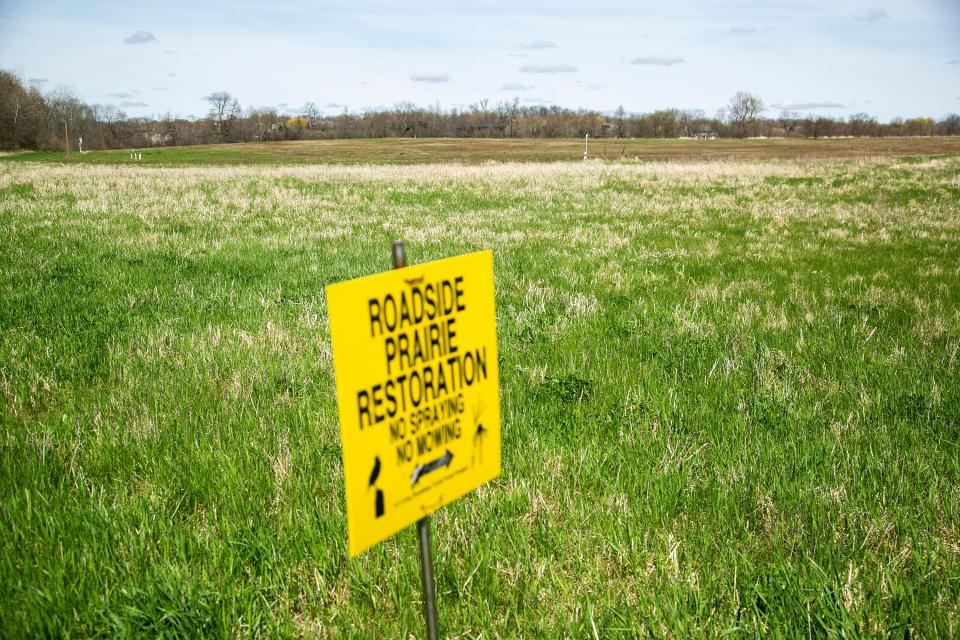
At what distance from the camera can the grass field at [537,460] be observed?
2.64 metres

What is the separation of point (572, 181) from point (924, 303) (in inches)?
767

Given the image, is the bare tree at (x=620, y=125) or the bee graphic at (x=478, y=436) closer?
the bee graphic at (x=478, y=436)

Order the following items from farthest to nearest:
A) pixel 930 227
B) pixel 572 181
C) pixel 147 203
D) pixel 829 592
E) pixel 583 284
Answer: pixel 572 181 → pixel 147 203 → pixel 930 227 → pixel 583 284 → pixel 829 592

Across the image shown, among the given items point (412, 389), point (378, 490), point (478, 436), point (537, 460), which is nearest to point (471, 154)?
point (537, 460)

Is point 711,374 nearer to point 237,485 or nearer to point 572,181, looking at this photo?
point 237,485

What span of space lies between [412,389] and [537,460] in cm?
213

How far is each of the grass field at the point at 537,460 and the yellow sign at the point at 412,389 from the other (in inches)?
38.7

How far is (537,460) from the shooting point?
3.82m

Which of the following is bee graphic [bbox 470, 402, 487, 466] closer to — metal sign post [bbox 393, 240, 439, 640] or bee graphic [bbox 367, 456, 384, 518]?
metal sign post [bbox 393, 240, 439, 640]

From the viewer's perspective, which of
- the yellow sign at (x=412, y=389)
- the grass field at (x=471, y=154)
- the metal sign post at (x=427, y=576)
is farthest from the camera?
the grass field at (x=471, y=154)

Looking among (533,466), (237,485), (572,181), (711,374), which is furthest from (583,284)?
(572,181)

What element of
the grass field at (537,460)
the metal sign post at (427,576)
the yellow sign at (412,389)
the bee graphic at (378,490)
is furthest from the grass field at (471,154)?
the bee graphic at (378,490)

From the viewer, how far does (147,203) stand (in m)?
17.3

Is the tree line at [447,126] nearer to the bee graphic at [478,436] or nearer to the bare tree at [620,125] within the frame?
the bare tree at [620,125]
